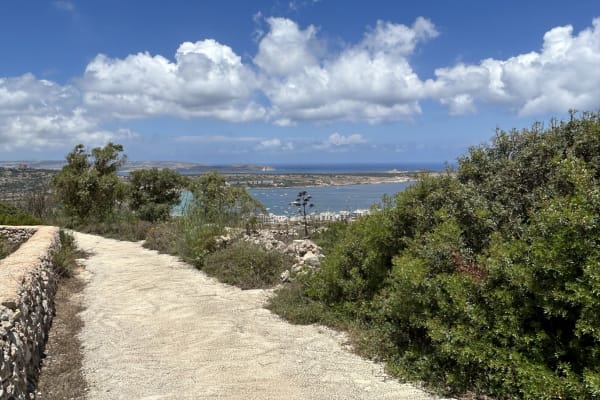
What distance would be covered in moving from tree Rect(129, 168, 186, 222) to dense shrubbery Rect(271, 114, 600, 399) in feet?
51.5

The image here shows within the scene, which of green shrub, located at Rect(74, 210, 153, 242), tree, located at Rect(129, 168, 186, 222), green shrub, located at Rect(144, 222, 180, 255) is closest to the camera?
green shrub, located at Rect(144, 222, 180, 255)

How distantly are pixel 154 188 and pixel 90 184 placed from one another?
278 centimetres

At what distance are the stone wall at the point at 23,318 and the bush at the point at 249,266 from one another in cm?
345

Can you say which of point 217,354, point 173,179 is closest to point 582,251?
point 217,354

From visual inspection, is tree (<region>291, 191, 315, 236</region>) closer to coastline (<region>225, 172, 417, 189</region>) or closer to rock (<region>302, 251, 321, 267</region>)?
rock (<region>302, 251, 321, 267</region>)

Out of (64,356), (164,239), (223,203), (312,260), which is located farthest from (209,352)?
(223,203)

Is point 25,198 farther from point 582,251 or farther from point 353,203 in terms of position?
point 582,251

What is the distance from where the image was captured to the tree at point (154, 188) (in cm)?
2168

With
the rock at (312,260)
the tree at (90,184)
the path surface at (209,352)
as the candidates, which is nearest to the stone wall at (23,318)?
the path surface at (209,352)

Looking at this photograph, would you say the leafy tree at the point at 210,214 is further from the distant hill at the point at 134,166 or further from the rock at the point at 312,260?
the distant hill at the point at 134,166

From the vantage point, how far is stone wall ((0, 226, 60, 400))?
4148 mm

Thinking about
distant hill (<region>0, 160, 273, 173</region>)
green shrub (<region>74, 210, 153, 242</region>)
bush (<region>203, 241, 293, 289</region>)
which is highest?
distant hill (<region>0, 160, 273, 173</region>)

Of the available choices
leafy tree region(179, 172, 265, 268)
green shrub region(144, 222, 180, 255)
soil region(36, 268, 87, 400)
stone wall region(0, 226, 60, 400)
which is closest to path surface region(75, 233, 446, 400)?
soil region(36, 268, 87, 400)

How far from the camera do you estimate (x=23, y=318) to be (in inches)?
200
